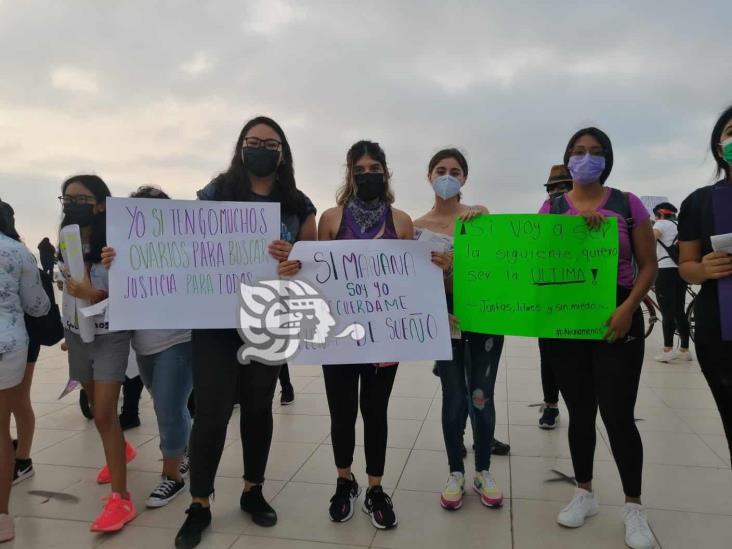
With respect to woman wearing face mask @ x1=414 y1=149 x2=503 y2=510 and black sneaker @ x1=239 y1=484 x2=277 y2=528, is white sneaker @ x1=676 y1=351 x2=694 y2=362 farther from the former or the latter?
black sneaker @ x1=239 y1=484 x2=277 y2=528

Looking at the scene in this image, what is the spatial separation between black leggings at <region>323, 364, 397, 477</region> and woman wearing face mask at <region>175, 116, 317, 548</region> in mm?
315

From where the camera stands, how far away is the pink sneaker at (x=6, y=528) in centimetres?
234

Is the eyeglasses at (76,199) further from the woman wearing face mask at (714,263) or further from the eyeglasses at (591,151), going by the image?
the woman wearing face mask at (714,263)

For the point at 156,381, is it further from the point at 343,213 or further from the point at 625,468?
the point at 625,468

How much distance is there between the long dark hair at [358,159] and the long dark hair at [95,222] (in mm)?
1183

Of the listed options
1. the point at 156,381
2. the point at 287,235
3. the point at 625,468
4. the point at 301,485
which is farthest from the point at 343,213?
the point at 625,468

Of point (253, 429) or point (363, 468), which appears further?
point (363, 468)

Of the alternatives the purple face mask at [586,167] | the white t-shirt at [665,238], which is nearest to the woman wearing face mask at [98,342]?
the purple face mask at [586,167]

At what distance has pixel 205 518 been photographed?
236cm

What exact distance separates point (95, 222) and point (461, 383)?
2.01m

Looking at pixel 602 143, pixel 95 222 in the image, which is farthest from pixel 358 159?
pixel 95 222

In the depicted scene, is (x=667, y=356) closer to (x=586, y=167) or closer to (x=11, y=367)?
(x=586, y=167)

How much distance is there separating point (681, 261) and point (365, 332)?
138 cm

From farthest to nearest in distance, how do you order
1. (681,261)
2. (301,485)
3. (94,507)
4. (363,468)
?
1. (363,468)
2. (301,485)
3. (94,507)
4. (681,261)
